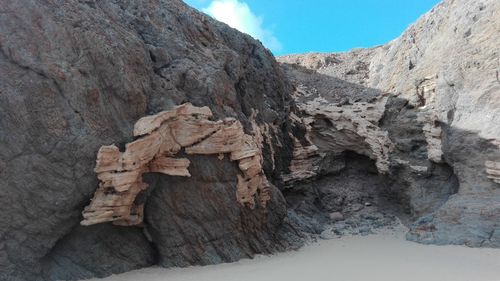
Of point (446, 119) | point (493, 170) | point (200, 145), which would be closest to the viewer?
point (200, 145)

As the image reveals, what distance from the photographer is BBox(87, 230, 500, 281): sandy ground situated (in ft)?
22.0

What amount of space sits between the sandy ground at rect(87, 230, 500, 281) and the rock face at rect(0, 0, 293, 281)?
0.52m

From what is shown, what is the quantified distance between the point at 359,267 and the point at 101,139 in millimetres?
5479

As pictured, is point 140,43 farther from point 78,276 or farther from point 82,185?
point 78,276

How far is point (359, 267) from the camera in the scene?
757cm

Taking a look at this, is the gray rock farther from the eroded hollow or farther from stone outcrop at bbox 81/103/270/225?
stone outcrop at bbox 81/103/270/225

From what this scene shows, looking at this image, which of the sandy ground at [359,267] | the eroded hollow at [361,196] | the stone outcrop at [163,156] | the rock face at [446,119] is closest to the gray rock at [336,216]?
the eroded hollow at [361,196]

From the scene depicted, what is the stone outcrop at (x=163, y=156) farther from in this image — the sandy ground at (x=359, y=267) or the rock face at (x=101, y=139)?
the sandy ground at (x=359, y=267)

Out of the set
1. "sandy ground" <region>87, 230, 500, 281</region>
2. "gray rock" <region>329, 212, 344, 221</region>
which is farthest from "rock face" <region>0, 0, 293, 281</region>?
"gray rock" <region>329, 212, 344, 221</region>

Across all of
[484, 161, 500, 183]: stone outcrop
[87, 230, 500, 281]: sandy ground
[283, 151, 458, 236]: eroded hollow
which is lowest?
[87, 230, 500, 281]: sandy ground

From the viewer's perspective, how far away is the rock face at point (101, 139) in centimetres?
669

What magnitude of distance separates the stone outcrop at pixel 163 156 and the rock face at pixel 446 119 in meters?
4.82

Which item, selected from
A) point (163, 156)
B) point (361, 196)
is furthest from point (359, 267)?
point (361, 196)

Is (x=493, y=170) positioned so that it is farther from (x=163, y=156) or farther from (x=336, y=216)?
(x=163, y=156)
